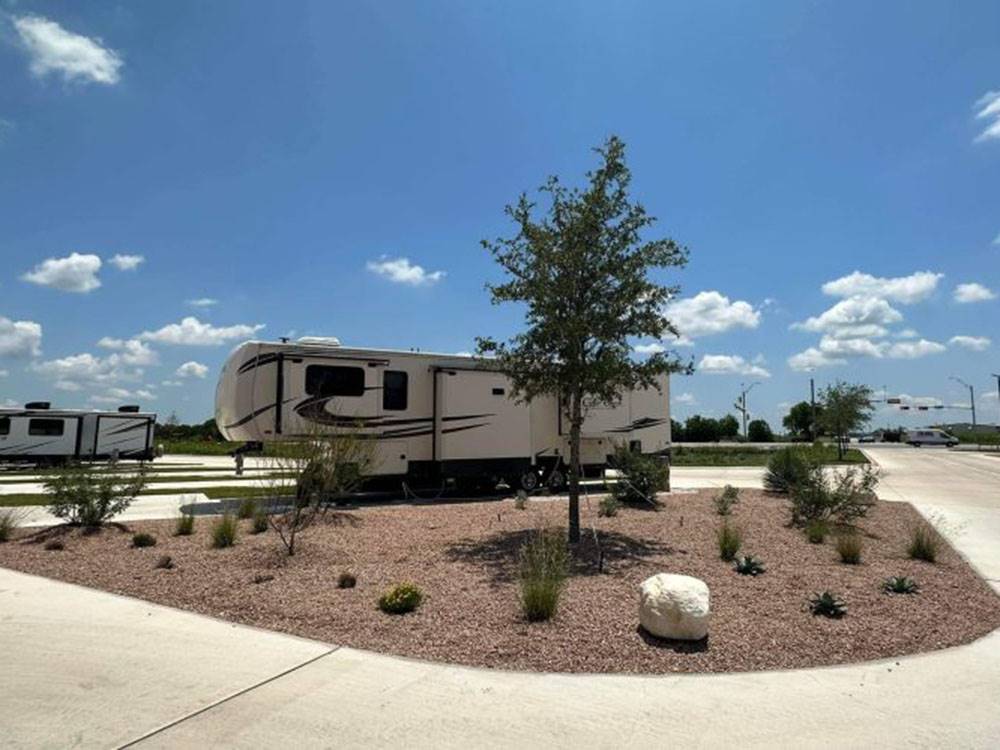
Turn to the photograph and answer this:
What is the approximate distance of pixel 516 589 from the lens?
7156 mm

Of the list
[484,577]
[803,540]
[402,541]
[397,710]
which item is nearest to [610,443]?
[803,540]

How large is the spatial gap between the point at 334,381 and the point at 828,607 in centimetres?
1156

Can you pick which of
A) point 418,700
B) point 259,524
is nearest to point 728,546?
point 418,700

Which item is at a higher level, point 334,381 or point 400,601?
point 334,381

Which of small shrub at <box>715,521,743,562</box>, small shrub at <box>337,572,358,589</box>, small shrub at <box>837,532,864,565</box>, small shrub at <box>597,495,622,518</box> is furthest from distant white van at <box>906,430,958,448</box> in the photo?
small shrub at <box>337,572,358,589</box>

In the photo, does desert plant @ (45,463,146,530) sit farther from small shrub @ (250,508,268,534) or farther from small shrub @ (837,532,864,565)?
small shrub @ (837,532,864,565)

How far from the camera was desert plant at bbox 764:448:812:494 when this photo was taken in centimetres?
1588

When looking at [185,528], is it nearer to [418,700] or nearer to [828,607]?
[418,700]

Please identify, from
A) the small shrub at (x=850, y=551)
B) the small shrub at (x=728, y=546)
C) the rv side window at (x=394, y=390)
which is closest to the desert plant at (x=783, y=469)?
the small shrub at (x=850, y=551)

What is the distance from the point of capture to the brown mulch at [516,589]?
18.2 feet

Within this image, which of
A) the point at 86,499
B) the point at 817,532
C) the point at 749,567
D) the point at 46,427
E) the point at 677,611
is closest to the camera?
the point at 677,611

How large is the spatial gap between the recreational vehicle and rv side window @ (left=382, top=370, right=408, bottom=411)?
19459 millimetres

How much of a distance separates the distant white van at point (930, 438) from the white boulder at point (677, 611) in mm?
85513

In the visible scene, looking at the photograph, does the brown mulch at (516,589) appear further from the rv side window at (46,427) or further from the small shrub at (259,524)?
the rv side window at (46,427)
